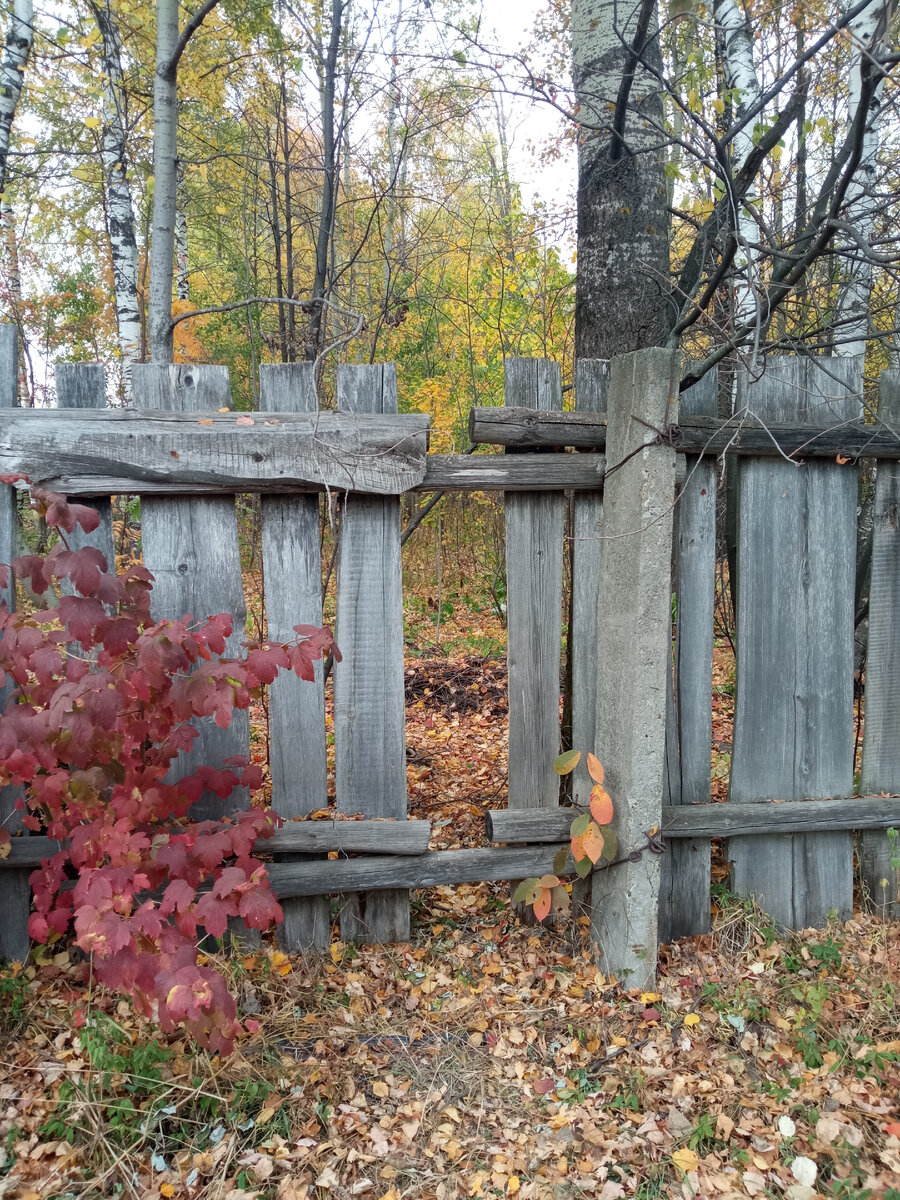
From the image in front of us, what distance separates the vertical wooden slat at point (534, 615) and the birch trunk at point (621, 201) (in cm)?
62

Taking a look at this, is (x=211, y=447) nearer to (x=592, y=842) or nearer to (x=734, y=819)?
(x=592, y=842)

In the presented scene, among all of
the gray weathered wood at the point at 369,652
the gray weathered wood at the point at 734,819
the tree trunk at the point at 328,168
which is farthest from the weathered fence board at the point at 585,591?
the tree trunk at the point at 328,168

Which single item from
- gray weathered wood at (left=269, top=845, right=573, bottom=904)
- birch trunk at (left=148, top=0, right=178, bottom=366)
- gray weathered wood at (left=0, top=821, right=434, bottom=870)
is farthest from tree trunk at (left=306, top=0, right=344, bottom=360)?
gray weathered wood at (left=269, top=845, right=573, bottom=904)

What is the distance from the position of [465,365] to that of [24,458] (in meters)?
6.39

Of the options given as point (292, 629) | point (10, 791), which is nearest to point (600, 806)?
point (292, 629)

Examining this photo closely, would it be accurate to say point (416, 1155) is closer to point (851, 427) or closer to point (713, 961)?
point (713, 961)

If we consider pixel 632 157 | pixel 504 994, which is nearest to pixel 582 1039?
pixel 504 994

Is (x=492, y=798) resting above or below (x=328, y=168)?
below

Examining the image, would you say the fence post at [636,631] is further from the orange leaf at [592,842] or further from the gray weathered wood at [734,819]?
the gray weathered wood at [734,819]

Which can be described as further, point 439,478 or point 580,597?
point 580,597

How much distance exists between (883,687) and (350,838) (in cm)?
218

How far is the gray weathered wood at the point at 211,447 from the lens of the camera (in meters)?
2.28

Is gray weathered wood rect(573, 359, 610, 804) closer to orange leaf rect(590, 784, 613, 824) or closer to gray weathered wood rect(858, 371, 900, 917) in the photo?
orange leaf rect(590, 784, 613, 824)

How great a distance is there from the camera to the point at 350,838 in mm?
2510
